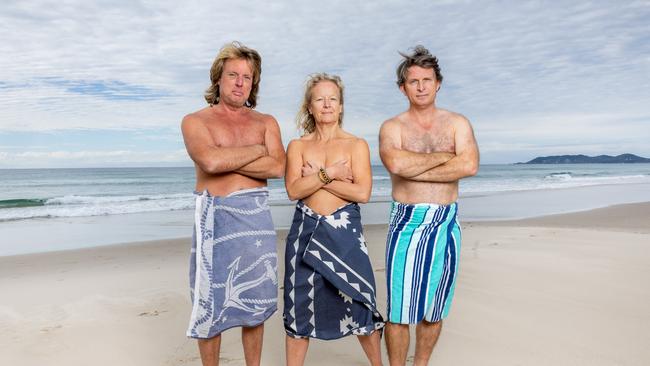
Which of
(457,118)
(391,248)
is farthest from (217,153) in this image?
(457,118)

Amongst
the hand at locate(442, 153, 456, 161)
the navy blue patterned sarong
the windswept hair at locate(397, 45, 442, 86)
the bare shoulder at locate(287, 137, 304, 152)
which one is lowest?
the navy blue patterned sarong

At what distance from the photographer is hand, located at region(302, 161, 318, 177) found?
314 cm

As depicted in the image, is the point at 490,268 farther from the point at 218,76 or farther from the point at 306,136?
the point at 218,76

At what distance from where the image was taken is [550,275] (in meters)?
6.38

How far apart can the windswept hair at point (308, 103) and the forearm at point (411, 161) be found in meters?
0.39

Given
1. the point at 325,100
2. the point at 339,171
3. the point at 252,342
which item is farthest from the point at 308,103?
the point at 252,342

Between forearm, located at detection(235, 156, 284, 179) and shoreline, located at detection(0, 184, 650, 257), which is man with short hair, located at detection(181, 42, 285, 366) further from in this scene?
shoreline, located at detection(0, 184, 650, 257)

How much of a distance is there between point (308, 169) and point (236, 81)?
0.67 meters

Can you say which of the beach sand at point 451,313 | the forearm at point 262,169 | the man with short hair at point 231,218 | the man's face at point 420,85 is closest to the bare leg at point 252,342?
the man with short hair at point 231,218

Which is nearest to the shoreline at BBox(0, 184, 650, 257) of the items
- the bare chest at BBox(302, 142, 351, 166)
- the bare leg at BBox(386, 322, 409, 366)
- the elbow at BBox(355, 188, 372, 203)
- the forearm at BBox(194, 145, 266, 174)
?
the forearm at BBox(194, 145, 266, 174)

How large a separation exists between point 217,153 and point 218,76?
549 millimetres

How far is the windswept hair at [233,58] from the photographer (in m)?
3.16

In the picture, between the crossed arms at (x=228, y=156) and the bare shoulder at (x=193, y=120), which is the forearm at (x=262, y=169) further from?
the bare shoulder at (x=193, y=120)

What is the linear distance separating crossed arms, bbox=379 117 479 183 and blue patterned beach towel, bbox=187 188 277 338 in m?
0.85
